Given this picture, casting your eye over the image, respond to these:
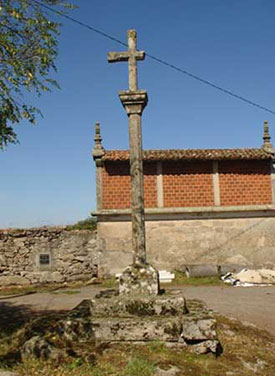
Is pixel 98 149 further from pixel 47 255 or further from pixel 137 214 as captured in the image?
pixel 137 214

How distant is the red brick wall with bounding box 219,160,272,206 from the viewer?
15820 millimetres

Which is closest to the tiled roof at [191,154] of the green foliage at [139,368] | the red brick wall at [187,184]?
the red brick wall at [187,184]

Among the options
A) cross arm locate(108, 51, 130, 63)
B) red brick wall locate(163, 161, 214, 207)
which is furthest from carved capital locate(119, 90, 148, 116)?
→ red brick wall locate(163, 161, 214, 207)

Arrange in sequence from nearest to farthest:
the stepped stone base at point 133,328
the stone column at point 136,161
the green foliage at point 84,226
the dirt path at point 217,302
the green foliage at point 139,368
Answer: the green foliage at point 139,368 < the stepped stone base at point 133,328 < the stone column at point 136,161 < the dirt path at point 217,302 < the green foliage at point 84,226

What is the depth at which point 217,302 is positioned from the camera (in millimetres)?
10219

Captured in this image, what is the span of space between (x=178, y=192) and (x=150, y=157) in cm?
180

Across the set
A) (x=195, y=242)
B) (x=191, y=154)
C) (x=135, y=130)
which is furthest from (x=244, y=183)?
(x=135, y=130)

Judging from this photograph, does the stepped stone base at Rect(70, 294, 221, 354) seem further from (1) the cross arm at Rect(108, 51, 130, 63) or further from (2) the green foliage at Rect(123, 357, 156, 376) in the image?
(1) the cross arm at Rect(108, 51, 130, 63)

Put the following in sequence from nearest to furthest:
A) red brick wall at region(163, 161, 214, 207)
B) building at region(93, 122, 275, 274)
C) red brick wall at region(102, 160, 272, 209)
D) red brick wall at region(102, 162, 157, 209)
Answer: building at region(93, 122, 275, 274) → red brick wall at region(102, 162, 157, 209) → red brick wall at region(102, 160, 272, 209) → red brick wall at region(163, 161, 214, 207)

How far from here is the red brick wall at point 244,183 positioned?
1582 cm

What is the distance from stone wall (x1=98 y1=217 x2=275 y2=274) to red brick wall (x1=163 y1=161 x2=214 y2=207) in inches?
31.3

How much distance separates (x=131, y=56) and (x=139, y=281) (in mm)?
3456

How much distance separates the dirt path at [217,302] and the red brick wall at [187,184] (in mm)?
3768

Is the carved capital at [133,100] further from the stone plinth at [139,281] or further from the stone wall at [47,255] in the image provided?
the stone wall at [47,255]
